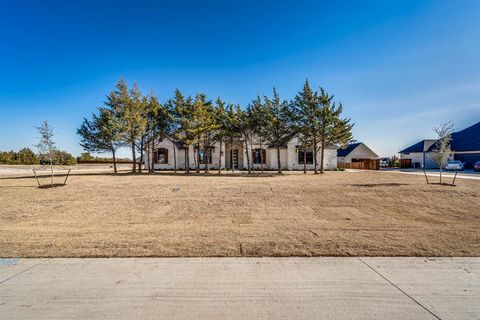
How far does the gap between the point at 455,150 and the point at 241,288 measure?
1854 inches

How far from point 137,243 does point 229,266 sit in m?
2.39

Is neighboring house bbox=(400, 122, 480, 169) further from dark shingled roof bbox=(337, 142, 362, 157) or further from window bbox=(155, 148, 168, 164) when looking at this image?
window bbox=(155, 148, 168, 164)

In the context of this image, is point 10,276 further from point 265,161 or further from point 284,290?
point 265,161

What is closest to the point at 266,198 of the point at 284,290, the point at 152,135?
the point at 284,290

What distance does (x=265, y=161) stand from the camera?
31969 millimetres

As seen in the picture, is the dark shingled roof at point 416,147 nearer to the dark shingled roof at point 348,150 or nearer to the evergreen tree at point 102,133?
the dark shingled roof at point 348,150

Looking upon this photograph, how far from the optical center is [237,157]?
107 feet

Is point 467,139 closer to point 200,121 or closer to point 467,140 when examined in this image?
point 467,140

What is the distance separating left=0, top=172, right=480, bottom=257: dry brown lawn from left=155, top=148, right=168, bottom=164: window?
56.0 feet

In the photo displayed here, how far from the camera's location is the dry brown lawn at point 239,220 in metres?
5.18

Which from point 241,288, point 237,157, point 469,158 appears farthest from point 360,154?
point 241,288

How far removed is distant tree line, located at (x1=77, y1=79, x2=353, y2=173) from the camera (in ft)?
74.8

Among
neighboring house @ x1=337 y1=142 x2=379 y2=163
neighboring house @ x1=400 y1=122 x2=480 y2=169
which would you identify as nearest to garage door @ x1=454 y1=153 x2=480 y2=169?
neighboring house @ x1=400 y1=122 x2=480 y2=169

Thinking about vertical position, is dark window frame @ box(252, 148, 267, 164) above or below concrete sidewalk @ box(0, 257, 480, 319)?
above
